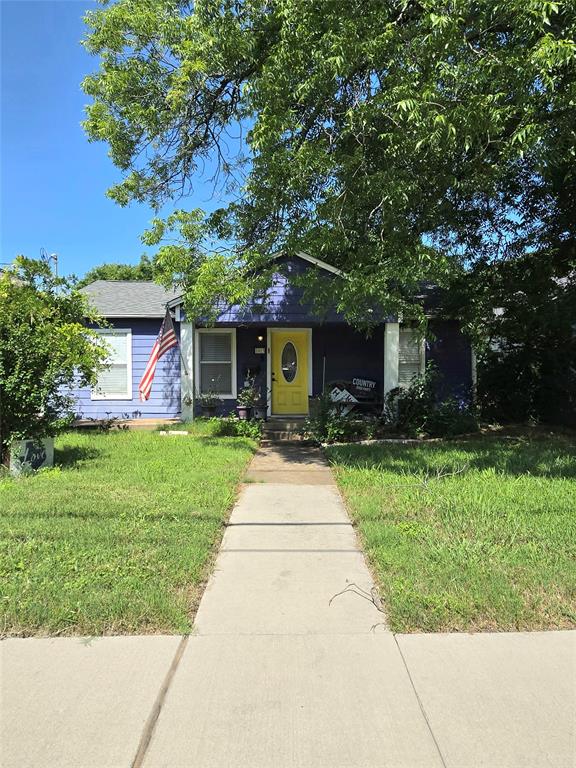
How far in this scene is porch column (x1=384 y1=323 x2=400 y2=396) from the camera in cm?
1251

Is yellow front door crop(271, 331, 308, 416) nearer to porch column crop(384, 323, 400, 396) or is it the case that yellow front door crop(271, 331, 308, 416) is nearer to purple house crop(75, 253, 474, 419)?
purple house crop(75, 253, 474, 419)

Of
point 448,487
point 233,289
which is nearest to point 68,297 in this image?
point 233,289

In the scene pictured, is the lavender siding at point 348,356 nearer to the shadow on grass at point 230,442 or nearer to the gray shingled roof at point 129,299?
the gray shingled roof at point 129,299

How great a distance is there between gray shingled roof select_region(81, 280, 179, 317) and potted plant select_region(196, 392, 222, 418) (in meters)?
2.26

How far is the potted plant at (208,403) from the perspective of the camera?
12.9m

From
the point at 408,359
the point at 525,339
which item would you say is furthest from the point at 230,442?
the point at 525,339

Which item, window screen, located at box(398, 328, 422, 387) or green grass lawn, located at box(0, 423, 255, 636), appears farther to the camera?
window screen, located at box(398, 328, 422, 387)

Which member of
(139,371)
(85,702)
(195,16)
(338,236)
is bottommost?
(85,702)

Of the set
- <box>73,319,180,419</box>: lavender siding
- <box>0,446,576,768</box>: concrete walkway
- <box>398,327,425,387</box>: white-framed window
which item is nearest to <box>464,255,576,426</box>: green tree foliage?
<box>398,327,425,387</box>: white-framed window

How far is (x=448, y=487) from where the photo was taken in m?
6.49

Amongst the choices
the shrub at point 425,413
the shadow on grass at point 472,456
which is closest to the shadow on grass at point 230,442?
the shadow on grass at point 472,456

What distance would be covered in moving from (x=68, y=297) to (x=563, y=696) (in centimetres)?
783

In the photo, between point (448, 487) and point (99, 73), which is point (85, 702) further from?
point (99, 73)

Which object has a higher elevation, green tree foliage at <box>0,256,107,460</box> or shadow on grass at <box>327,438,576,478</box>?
green tree foliage at <box>0,256,107,460</box>
